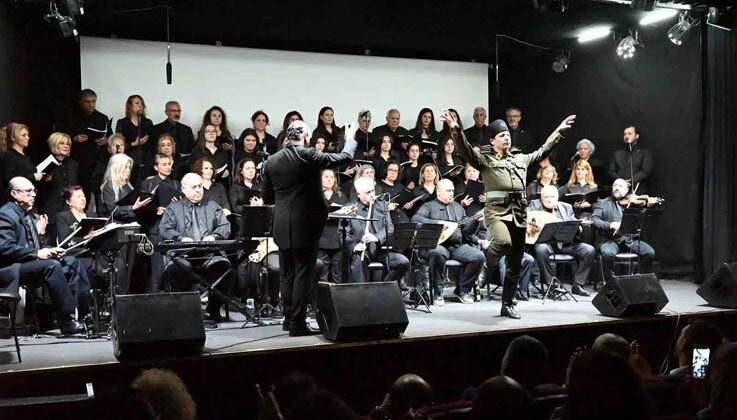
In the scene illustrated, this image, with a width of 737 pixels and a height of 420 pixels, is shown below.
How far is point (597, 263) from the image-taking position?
10.4m

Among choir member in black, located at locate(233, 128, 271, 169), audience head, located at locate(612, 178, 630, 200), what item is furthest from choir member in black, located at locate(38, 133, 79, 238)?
audience head, located at locate(612, 178, 630, 200)

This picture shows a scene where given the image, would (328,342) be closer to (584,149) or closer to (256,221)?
(256,221)

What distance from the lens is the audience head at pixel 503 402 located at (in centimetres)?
262

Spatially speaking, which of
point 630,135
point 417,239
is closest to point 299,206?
point 417,239

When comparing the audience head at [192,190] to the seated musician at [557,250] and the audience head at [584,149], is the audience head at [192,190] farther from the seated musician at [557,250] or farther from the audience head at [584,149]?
the audience head at [584,149]

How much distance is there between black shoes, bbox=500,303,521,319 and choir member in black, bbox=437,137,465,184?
3.58m

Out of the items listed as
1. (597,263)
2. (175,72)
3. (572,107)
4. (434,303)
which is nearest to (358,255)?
(434,303)

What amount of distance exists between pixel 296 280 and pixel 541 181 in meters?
5.54

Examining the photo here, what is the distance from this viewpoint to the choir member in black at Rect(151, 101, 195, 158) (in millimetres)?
10570

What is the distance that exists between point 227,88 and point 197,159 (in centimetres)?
234

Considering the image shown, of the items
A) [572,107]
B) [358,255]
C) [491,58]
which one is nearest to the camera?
[358,255]

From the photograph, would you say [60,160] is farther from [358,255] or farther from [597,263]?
[597,263]

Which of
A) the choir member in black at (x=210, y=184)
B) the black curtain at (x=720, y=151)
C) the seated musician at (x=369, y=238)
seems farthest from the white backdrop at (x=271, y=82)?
the black curtain at (x=720, y=151)

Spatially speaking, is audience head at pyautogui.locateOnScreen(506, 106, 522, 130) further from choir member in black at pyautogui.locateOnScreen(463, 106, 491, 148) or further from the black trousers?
the black trousers
